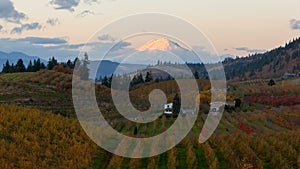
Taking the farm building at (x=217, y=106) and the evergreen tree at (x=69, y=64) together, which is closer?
the farm building at (x=217, y=106)

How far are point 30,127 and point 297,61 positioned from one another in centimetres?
→ 17024

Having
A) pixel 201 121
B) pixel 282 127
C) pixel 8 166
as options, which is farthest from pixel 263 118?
pixel 8 166

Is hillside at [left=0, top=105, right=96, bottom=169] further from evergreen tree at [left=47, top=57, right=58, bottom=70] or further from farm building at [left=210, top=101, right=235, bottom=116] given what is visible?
evergreen tree at [left=47, top=57, right=58, bottom=70]

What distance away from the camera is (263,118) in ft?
175

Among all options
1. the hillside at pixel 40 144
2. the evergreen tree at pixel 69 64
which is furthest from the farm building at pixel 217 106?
the evergreen tree at pixel 69 64

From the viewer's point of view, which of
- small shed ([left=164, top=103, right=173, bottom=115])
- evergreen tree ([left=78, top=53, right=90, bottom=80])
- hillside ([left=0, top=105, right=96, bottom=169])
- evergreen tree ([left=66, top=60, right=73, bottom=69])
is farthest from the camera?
evergreen tree ([left=66, top=60, right=73, bottom=69])

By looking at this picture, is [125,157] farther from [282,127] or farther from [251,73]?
[251,73]

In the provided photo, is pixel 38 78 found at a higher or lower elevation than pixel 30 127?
higher

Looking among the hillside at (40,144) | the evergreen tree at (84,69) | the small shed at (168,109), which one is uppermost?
the evergreen tree at (84,69)

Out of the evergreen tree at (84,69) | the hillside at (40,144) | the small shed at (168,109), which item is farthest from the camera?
the evergreen tree at (84,69)

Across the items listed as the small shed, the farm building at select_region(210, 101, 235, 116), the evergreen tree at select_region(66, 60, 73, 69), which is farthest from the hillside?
the evergreen tree at select_region(66, 60, 73, 69)

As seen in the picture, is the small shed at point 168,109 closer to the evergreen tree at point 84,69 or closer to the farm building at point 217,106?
the farm building at point 217,106

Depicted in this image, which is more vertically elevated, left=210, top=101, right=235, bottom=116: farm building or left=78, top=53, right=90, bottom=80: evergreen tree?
left=78, top=53, right=90, bottom=80: evergreen tree

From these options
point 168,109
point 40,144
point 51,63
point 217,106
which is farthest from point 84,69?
point 40,144
